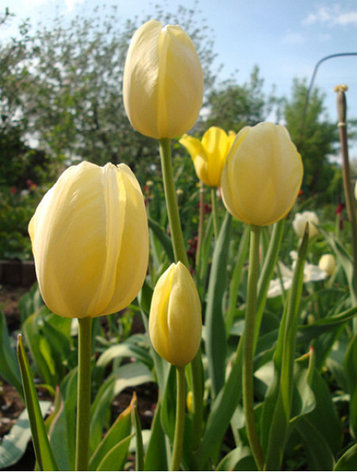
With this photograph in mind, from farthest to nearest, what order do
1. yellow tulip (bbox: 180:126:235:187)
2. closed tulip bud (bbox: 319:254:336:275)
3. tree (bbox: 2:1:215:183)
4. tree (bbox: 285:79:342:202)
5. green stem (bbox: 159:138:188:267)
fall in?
tree (bbox: 285:79:342:202)
tree (bbox: 2:1:215:183)
closed tulip bud (bbox: 319:254:336:275)
yellow tulip (bbox: 180:126:235:187)
green stem (bbox: 159:138:188:267)

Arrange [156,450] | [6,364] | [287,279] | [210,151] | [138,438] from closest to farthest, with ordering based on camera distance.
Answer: [138,438] → [156,450] → [210,151] → [6,364] → [287,279]

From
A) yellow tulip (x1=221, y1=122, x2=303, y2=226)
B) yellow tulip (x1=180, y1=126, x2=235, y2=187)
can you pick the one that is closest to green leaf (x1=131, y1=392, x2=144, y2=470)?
yellow tulip (x1=221, y1=122, x2=303, y2=226)

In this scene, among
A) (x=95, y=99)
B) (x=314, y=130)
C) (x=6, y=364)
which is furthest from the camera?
(x=314, y=130)

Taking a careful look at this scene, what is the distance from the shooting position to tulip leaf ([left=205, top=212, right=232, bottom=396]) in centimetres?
80

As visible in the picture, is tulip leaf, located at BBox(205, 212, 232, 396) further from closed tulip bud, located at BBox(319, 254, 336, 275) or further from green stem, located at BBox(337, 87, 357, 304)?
closed tulip bud, located at BBox(319, 254, 336, 275)

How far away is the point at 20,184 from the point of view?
816 centimetres

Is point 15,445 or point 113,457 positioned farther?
point 15,445

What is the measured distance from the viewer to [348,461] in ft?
1.92

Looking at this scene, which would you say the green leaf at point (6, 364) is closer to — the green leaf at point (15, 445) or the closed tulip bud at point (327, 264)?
the green leaf at point (15, 445)

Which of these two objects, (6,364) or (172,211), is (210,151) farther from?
(6,364)

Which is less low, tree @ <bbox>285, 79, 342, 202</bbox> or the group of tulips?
tree @ <bbox>285, 79, 342, 202</bbox>

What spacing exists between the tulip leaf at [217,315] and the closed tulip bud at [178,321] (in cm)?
33

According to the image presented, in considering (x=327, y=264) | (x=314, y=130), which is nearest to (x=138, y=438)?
(x=327, y=264)

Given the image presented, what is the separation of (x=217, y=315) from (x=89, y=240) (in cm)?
48
